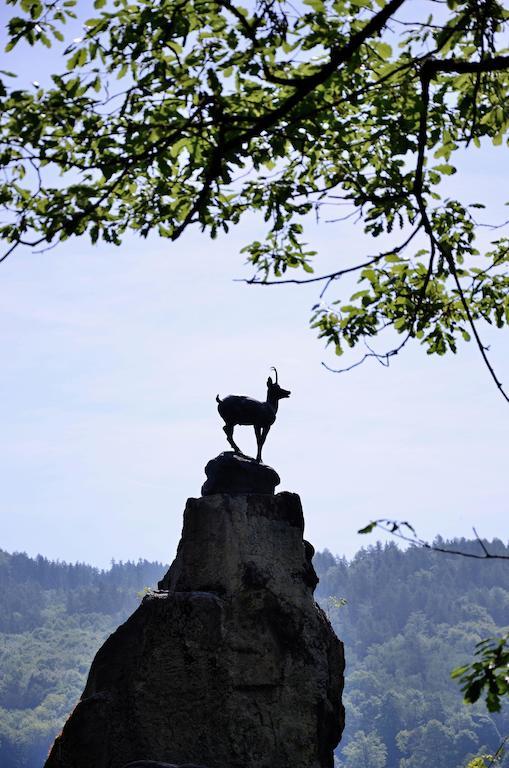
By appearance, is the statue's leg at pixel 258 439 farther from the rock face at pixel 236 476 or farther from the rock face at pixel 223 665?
the rock face at pixel 223 665

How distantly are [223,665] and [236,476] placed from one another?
118 inches

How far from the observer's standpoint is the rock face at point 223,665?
527 inches

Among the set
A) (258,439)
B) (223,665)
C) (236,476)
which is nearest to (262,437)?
(258,439)

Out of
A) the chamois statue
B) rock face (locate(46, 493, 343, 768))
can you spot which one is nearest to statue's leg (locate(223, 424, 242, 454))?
the chamois statue

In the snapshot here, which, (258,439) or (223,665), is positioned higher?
(258,439)

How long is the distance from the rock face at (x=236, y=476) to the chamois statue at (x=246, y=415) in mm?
315

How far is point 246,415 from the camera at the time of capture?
52.8 ft

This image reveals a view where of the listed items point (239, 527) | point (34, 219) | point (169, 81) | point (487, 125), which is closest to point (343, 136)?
point (487, 125)

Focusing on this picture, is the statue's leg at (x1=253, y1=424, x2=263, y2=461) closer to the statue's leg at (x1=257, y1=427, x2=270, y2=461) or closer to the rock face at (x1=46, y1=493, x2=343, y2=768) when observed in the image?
the statue's leg at (x1=257, y1=427, x2=270, y2=461)

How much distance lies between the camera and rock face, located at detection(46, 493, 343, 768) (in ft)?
43.9

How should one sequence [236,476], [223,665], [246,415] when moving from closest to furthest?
1. [223,665]
2. [236,476]
3. [246,415]

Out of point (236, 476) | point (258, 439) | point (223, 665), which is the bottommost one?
point (223, 665)

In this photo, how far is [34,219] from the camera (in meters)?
7.75

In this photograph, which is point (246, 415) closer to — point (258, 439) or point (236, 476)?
point (258, 439)
